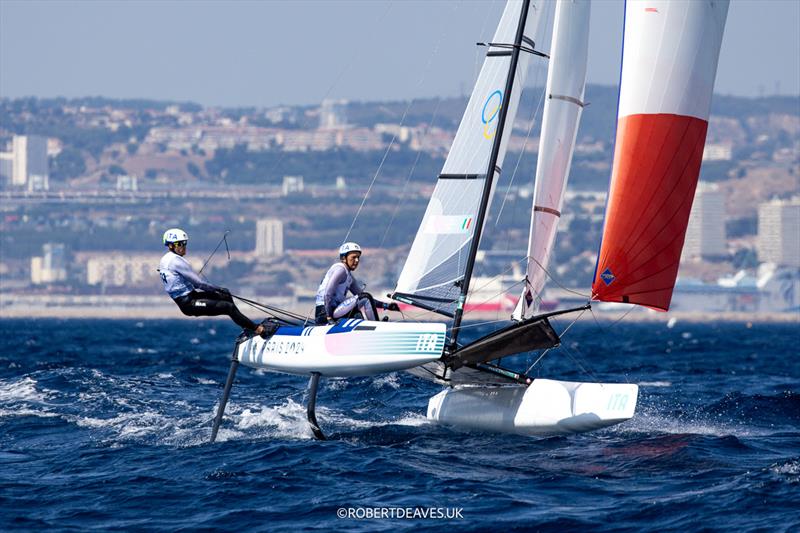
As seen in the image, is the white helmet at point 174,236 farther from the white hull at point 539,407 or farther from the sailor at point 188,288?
the white hull at point 539,407

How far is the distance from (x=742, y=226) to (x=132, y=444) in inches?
7703

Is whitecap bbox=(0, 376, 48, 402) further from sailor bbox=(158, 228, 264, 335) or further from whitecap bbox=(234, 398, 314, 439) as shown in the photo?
sailor bbox=(158, 228, 264, 335)

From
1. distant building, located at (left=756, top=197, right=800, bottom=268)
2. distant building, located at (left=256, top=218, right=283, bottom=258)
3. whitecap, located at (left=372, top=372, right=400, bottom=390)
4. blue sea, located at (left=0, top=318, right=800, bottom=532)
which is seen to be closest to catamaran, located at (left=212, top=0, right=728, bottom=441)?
blue sea, located at (left=0, top=318, right=800, bottom=532)

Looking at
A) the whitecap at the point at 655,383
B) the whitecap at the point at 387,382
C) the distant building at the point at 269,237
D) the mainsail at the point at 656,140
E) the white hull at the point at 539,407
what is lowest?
the distant building at the point at 269,237

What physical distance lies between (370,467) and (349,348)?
1307 mm

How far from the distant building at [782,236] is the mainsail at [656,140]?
174545 millimetres

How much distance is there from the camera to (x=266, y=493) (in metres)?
9.59

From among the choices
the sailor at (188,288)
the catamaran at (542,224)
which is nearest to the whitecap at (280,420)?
the catamaran at (542,224)

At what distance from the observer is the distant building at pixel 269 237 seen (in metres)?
171

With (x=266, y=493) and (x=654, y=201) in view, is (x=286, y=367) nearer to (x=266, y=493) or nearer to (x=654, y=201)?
(x=266, y=493)

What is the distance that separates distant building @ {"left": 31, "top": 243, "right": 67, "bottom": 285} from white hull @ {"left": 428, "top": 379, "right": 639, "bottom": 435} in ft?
501

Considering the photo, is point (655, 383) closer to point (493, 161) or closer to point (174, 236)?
point (493, 161)

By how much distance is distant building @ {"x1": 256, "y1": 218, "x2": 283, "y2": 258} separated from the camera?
170875 mm

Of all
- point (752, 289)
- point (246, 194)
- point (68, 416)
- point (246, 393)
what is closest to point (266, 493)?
point (68, 416)
